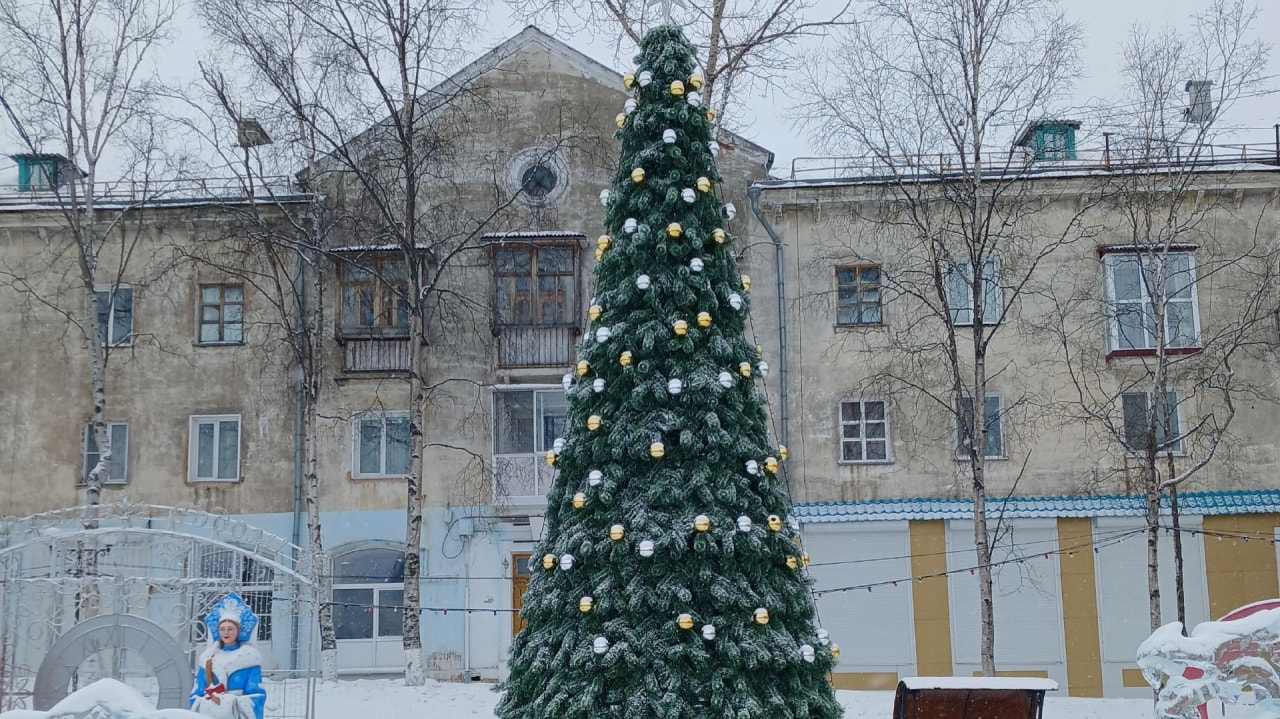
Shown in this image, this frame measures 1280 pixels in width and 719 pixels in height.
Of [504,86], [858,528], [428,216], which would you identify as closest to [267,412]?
[428,216]

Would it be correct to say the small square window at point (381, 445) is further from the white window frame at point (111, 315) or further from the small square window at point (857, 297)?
the small square window at point (857, 297)

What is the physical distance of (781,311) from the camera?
21562mm

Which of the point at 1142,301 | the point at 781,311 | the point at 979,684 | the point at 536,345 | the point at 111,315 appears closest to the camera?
the point at 979,684

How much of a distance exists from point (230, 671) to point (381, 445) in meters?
11.8

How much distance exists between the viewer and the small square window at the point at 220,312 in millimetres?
21969

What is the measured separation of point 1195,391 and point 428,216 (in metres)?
13.2

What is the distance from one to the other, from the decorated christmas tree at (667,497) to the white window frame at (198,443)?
13.9 m

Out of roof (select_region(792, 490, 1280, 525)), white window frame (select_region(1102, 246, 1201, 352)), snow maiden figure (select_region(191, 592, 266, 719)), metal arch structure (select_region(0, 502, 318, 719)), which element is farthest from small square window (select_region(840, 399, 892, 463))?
snow maiden figure (select_region(191, 592, 266, 719))

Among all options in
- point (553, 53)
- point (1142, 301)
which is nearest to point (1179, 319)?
point (1142, 301)

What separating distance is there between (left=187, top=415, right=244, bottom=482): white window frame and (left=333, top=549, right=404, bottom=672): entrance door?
99.0 inches

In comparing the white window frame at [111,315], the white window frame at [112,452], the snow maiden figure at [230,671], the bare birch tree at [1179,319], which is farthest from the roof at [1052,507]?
the white window frame at [111,315]

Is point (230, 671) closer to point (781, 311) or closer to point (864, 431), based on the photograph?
point (781, 311)

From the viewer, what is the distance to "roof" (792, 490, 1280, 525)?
67.1 feet

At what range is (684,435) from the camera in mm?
8711
